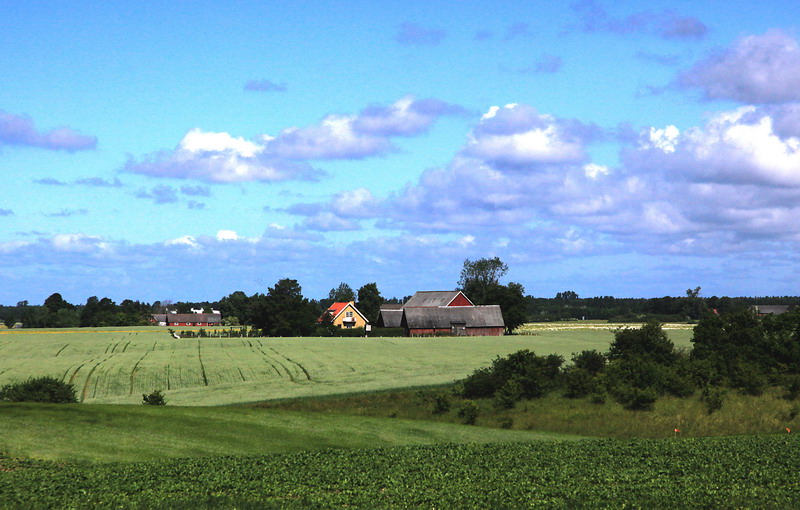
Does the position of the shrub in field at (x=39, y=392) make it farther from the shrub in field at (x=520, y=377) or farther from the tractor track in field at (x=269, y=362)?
the shrub in field at (x=520, y=377)

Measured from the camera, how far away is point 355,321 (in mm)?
169375

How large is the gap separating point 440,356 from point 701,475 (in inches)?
2364

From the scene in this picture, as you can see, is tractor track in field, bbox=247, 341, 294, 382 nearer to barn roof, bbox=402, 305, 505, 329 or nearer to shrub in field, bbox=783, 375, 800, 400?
shrub in field, bbox=783, 375, 800, 400

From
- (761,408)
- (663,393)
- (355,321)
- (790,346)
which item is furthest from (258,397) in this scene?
(355,321)

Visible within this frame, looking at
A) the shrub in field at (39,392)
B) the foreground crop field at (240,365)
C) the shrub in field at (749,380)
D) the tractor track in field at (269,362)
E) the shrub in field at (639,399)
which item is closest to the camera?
the shrub in field at (39,392)

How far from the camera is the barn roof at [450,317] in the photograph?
451ft

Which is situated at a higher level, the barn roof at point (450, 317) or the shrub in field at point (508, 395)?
the barn roof at point (450, 317)

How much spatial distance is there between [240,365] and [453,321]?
70.8 m

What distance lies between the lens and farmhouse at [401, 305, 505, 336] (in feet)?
450

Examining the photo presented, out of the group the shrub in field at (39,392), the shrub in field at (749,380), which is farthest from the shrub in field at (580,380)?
the shrub in field at (39,392)

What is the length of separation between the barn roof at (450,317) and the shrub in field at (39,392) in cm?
9471

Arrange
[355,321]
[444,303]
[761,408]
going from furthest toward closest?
1. [355,321]
2. [444,303]
3. [761,408]

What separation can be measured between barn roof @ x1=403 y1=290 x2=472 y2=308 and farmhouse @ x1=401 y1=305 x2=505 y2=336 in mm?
13824

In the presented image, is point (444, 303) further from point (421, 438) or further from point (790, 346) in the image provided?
point (421, 438)
